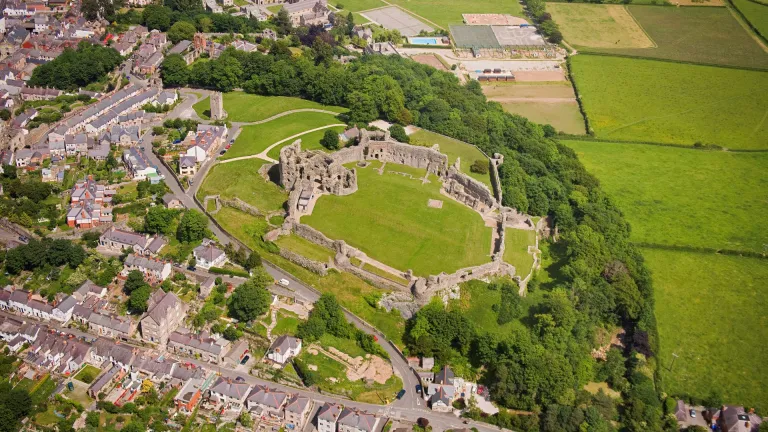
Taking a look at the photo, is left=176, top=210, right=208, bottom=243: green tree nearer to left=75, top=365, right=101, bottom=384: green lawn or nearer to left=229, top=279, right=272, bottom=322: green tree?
left=229, top=279, right=272, bottom=322: green tree

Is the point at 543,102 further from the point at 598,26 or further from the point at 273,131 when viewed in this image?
the point at 273,131

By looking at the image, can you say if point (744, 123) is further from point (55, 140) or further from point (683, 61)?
point (55, 140)

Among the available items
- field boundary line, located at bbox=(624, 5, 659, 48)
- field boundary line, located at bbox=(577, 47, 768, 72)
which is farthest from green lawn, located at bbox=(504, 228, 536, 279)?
field boundary line, located at bbox=(624, 5, 659, 48)

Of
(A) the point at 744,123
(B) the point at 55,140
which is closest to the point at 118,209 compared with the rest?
(B) the point at 55,140

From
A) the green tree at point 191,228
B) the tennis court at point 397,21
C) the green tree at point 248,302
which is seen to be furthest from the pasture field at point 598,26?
the green tree at point 248,302

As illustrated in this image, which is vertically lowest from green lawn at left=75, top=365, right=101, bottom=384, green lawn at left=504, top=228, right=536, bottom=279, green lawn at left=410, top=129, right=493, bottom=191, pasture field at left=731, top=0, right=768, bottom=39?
pasture field at left=731, top=0, right=768, bottom=39

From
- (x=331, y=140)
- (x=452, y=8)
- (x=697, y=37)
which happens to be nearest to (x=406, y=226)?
(x=331, y=140)

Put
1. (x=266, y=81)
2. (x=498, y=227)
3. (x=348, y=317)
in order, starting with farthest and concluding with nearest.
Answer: (x=266, y=81) < (x=498, y=227) < (x=348, y=317)
